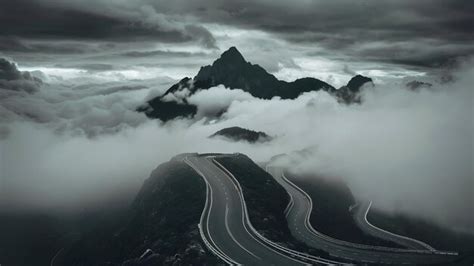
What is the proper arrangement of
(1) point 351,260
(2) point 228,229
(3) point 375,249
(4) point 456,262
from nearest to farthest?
(4) point 456,262, (1) point 351,260, (3) point 375,249, (2) point 228,229

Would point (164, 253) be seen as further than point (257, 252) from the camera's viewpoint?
Yes

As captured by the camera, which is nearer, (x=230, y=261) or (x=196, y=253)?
(x=230, y=261)

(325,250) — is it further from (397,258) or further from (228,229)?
(228,229)

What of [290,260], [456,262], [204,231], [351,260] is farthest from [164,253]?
[456,262]

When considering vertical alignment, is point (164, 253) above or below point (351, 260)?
below

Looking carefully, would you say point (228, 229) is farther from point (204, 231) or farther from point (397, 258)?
point (397, 258)

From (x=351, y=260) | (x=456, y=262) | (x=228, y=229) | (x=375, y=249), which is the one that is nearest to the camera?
(x=456, y=262)

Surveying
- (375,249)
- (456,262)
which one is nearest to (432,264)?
(456,262)

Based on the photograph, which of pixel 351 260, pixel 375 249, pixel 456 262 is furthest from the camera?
pixel 375 249

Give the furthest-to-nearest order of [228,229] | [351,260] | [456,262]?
[228,229], [351,260], [456,262]
